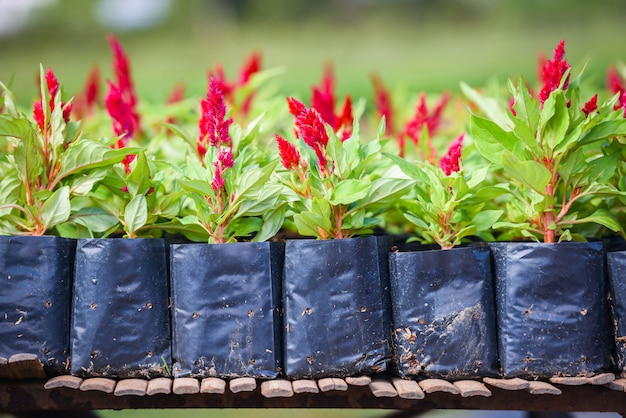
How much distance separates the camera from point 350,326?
1168 millimetres

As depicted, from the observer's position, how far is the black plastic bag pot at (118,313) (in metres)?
1.17

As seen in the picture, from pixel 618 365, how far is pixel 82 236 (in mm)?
1069

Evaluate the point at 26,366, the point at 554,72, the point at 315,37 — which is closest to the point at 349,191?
the point at 554,72

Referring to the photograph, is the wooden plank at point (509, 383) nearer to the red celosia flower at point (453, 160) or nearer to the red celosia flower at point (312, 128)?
the red celosia flower at point (453, 160)

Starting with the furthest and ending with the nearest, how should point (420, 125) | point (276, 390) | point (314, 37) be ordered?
point (314, 37)
point (420, 125)
point (276, 390)

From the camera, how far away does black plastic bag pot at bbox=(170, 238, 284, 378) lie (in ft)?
3.82

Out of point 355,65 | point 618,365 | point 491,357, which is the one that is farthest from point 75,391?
point 355,65

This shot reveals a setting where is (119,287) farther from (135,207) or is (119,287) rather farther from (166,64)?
(166,64)

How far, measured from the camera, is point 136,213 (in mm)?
1233

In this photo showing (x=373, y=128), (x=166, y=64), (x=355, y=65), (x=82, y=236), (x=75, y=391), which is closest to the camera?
(x=75, y=391)

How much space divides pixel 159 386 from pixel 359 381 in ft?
1.17

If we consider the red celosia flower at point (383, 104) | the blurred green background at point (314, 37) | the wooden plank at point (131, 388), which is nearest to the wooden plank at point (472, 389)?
the wooden plank at point (131, 388)

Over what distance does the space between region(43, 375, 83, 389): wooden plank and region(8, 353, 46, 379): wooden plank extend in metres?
0.03

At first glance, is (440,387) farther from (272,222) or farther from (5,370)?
(5,370)
